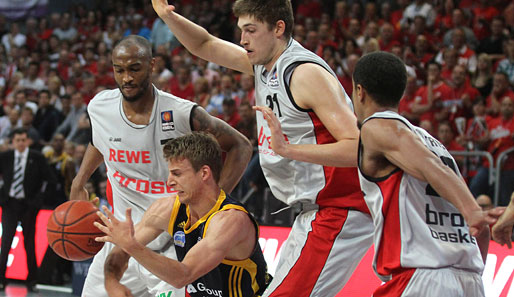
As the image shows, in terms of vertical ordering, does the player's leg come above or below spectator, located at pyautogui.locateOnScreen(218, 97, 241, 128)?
above

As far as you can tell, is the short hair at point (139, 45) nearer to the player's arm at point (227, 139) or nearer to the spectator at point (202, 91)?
the player's arm at point (227, 139)

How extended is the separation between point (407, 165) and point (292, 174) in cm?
126

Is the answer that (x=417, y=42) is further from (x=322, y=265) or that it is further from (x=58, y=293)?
(x=322, y=265)

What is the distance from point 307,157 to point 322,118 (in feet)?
1.05

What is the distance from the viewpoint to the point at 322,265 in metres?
4.11

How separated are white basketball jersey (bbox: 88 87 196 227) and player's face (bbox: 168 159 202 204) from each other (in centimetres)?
109

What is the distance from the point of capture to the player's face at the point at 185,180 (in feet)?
13.0

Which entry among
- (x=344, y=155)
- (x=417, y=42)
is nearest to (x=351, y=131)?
(x=344, y=155)

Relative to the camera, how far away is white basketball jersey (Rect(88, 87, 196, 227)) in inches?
199

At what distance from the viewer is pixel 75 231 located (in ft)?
15.1

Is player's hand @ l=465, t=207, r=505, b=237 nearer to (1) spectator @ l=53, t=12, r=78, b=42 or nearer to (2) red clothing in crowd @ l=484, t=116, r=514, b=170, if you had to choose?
(2) red clothing in crowd @ l=484, t=116, r=514, b=170

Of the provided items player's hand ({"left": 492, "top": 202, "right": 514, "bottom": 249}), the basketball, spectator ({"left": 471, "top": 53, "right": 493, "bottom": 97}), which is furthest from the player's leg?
spectator ({"left": 471, "top": 53, "right": 493, "bottom": 97})

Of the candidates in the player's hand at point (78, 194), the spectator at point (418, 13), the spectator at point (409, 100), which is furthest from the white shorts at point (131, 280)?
the spectator at point (418, 13)

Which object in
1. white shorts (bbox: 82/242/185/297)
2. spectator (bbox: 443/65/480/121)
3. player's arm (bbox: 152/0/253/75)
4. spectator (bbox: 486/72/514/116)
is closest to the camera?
white shorts (bbox: 82/242/185/297)
